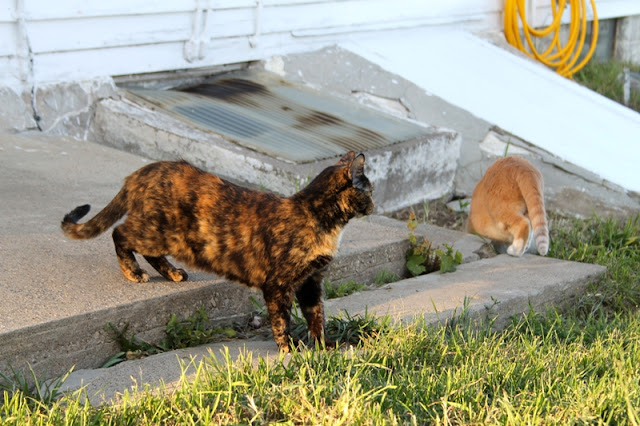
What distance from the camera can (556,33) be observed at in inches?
443

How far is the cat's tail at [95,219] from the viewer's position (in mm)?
4207

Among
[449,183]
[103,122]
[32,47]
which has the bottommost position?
[449,183]

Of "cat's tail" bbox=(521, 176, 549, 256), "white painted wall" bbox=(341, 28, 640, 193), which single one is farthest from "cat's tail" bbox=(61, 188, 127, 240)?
"white painted wall" bbox=(341, 28, 640, 193)

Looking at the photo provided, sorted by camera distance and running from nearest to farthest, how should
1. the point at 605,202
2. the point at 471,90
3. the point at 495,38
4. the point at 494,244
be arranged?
the point at 494,244 < the point at 605,202 < the point at 471,90 < the point at 495,38

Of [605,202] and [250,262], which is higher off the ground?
[250,262]

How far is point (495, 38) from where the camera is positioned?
35.6ft

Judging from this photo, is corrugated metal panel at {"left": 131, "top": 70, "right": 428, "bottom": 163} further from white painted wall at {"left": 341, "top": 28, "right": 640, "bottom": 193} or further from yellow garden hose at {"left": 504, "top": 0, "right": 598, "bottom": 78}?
yellow garden hose at {"left": 504, "top": 0, "right": 598, "bottom": 78}

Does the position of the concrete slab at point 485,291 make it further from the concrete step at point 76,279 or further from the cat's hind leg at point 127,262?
the cat's hind leg at point 127,262

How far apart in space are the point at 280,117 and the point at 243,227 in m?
3.48

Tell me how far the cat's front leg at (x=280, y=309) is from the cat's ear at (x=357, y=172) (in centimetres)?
57

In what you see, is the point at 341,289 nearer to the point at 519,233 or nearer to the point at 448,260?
the point at 448,260

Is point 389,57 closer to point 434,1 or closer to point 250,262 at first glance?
point 434,1

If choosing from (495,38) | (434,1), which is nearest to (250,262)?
(434,1)

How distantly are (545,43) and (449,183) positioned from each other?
16.2ft
